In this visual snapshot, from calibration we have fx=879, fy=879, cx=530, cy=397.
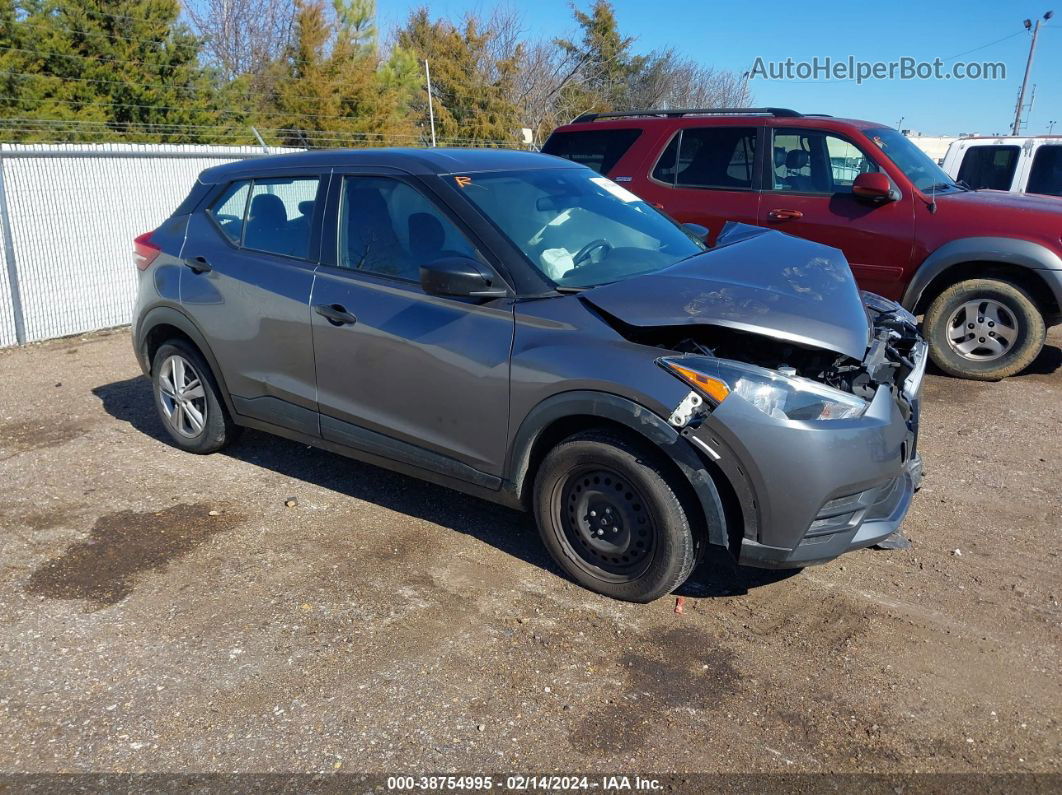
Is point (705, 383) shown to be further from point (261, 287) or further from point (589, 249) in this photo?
point (261, 287)

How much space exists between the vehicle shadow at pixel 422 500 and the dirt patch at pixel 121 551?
57cm

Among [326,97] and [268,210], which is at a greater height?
[326,97]

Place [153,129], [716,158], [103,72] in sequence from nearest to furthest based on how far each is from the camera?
[716,158] < [103,72] < [153,129]

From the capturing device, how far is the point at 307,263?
15.0 ft

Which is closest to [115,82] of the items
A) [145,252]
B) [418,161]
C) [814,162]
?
[145,252]

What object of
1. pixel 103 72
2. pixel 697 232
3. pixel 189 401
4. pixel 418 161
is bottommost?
pixel 189 401

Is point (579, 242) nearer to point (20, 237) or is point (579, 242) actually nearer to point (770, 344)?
point (770, 344)

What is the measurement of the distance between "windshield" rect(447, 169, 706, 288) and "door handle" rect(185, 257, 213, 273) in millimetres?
1748

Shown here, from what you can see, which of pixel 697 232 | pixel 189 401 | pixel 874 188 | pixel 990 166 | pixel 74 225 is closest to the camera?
pixel 697 232

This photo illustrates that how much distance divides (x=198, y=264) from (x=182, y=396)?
873mm

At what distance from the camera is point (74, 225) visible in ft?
29.2

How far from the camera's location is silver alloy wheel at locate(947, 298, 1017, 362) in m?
6.96

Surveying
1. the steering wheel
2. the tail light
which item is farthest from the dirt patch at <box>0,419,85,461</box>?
the steering wheel

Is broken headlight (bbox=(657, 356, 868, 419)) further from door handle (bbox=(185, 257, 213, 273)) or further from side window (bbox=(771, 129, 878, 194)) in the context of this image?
side window (bbox=(771, 129, 878, 194))
